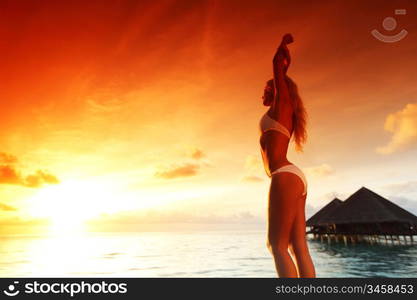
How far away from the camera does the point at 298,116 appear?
4684 millimetres

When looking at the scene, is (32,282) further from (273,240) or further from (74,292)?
(273,240)

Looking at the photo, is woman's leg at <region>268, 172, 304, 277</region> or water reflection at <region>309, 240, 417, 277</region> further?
water reflection at <region>309, 240, 417, 277</region>

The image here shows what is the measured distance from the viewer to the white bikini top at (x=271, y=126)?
4434 millimetres

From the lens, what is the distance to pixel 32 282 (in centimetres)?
527

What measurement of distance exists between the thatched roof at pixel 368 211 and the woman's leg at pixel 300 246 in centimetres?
2555

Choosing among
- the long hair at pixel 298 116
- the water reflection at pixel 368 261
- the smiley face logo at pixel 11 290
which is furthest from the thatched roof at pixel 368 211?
the smiley face logo at pixel 11 290

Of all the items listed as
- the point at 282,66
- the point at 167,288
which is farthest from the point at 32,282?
the point at 282,66

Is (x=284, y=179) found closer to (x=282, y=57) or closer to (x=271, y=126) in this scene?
(x=271, y=126)

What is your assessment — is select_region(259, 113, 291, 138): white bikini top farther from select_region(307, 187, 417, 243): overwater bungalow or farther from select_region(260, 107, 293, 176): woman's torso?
select_region(307, 187, 417, 243): overwater bungalow

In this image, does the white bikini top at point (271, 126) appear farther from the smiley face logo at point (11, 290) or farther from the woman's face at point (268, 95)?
the smiley face logo at point (11, 290)

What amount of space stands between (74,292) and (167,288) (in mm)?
1137

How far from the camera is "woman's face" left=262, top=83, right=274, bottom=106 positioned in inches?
185

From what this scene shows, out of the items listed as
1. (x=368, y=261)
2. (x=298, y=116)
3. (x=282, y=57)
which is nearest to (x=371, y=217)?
(x=368, y=261)

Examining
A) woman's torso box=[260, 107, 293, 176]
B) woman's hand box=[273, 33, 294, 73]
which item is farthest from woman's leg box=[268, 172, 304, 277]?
woman's hand box=[273, 33, 294, 73]
